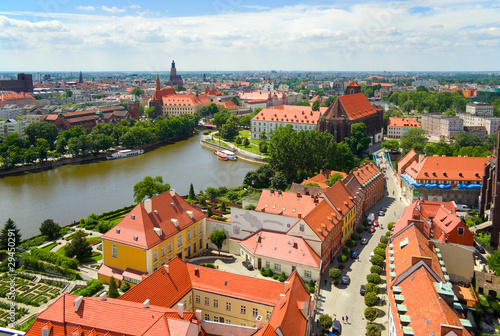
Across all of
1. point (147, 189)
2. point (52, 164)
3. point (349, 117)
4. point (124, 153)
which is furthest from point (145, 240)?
point (349, 117)

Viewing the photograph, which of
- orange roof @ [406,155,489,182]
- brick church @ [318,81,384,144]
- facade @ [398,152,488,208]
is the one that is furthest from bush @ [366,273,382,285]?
brick church @ [318,81,384,144]

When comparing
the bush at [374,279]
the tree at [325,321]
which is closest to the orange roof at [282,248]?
the bush at [374,279]

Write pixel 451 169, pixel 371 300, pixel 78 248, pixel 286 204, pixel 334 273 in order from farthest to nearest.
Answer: pixel 451 169 < pixel 286 204 < pixel 78 248 < pixel 334 273 < pixel 371 300

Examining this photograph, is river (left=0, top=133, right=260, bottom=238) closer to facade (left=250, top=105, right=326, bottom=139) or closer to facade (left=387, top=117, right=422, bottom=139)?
facade (left=250, top=105, right=326, bottom=139)

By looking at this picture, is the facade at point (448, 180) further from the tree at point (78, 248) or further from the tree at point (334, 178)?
the tree at point (78, 248)

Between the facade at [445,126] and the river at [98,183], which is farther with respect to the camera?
the facade at [445,126]

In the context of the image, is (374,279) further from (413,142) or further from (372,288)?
(413,142)
